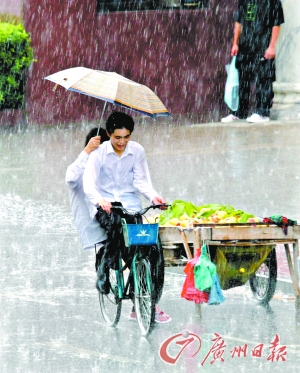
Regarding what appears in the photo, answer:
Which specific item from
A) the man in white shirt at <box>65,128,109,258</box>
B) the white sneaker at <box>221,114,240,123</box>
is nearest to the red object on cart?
the man in white shirt at <box>65,128,109,258</box>

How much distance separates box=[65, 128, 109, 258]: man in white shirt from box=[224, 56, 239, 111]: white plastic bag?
37.2 ft

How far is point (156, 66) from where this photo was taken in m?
20.6

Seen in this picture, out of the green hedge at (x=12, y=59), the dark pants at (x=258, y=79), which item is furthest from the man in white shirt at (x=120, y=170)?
the dark pants at (x=258, y=79)

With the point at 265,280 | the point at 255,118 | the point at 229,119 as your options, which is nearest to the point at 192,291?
the point at 265,280

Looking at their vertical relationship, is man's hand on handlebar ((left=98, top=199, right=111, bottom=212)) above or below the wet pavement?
above

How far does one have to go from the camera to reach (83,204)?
8.39 m

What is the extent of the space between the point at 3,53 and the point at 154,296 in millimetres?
11701

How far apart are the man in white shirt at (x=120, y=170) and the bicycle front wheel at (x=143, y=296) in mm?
396

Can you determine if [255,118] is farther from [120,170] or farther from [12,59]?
[120,170]

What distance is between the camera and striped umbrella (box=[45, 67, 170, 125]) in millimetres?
8133

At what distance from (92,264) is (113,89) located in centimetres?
255

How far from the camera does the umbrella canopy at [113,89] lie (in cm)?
813

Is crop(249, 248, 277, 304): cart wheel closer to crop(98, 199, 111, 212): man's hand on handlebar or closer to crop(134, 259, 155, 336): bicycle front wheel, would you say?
crop(134, 259, 155, 336): bicycle front wheel

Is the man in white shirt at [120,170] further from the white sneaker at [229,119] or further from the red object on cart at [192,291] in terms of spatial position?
the white sneaker at [229,119]
